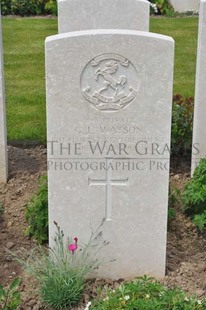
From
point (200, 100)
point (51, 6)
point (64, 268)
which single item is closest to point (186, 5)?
point (51, 6)

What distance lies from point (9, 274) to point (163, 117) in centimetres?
157

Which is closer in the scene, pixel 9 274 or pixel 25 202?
pixel 9 274

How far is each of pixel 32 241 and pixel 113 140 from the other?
51.5 inches

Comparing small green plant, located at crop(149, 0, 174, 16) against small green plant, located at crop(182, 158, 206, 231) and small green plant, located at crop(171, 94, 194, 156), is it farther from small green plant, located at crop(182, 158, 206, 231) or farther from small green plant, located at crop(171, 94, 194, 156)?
small green plant, located at crop(182, 158, 206, 231)

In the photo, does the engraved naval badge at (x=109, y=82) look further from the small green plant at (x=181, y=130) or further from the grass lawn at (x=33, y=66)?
the grass lawn at (x=33, y=66)

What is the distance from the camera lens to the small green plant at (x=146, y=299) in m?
3.98

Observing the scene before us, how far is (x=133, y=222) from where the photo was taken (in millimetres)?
4516

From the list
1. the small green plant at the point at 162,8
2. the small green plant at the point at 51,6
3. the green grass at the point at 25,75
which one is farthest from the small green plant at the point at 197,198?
the small green plant at the point at 51,6

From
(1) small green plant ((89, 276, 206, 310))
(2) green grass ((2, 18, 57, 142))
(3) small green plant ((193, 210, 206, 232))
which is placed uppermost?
(2) green grass ((2, 18, 57, 142))

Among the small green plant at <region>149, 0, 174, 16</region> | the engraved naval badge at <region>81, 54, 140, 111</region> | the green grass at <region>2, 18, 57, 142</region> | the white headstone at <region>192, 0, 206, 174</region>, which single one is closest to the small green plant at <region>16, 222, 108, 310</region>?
the engraved naval badge at <region>81, 54, 140, 111</region>

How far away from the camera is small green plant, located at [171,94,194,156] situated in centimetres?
671

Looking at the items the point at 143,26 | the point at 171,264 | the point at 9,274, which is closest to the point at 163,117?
the point at 171,264

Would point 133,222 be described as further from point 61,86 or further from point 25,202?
point 25,202

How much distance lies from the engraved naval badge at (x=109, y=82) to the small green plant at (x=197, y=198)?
4.18 feet
